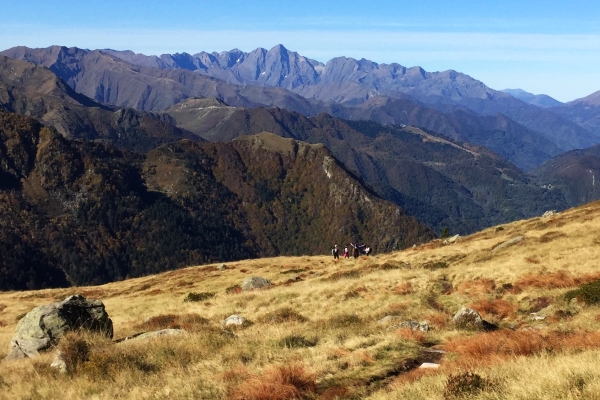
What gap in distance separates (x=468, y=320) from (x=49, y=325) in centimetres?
1811

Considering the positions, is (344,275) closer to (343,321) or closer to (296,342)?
(343,321)

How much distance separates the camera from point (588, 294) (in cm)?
2273

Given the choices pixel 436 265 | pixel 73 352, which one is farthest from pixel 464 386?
pixel 436 265

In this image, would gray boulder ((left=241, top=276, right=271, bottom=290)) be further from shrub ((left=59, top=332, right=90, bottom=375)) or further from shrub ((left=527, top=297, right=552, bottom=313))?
shrub ((left=59, top=332, right=90, bottom=375))

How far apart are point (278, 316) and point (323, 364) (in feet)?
41.4

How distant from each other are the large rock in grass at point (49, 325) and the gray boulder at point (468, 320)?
15630mm

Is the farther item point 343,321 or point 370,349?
point 343,321

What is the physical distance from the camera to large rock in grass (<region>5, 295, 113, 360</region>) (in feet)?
65.1

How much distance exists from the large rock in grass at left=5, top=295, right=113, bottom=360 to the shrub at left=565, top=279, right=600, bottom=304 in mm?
22225

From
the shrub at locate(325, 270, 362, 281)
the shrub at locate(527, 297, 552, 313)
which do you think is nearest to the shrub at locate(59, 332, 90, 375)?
the shrub at locate(527, 297, 552, 313)

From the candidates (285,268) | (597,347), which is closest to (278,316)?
(597,347)

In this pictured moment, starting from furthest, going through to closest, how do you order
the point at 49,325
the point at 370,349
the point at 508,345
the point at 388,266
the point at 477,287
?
the point at 388,266
the point at 477,287
the point at 49,325
the point at 370,349
the point at 508,345

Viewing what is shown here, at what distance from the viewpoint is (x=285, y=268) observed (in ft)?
217

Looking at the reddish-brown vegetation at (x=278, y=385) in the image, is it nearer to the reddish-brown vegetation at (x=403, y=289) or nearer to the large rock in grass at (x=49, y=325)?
the large rock in grass at (x=49, y=325)
